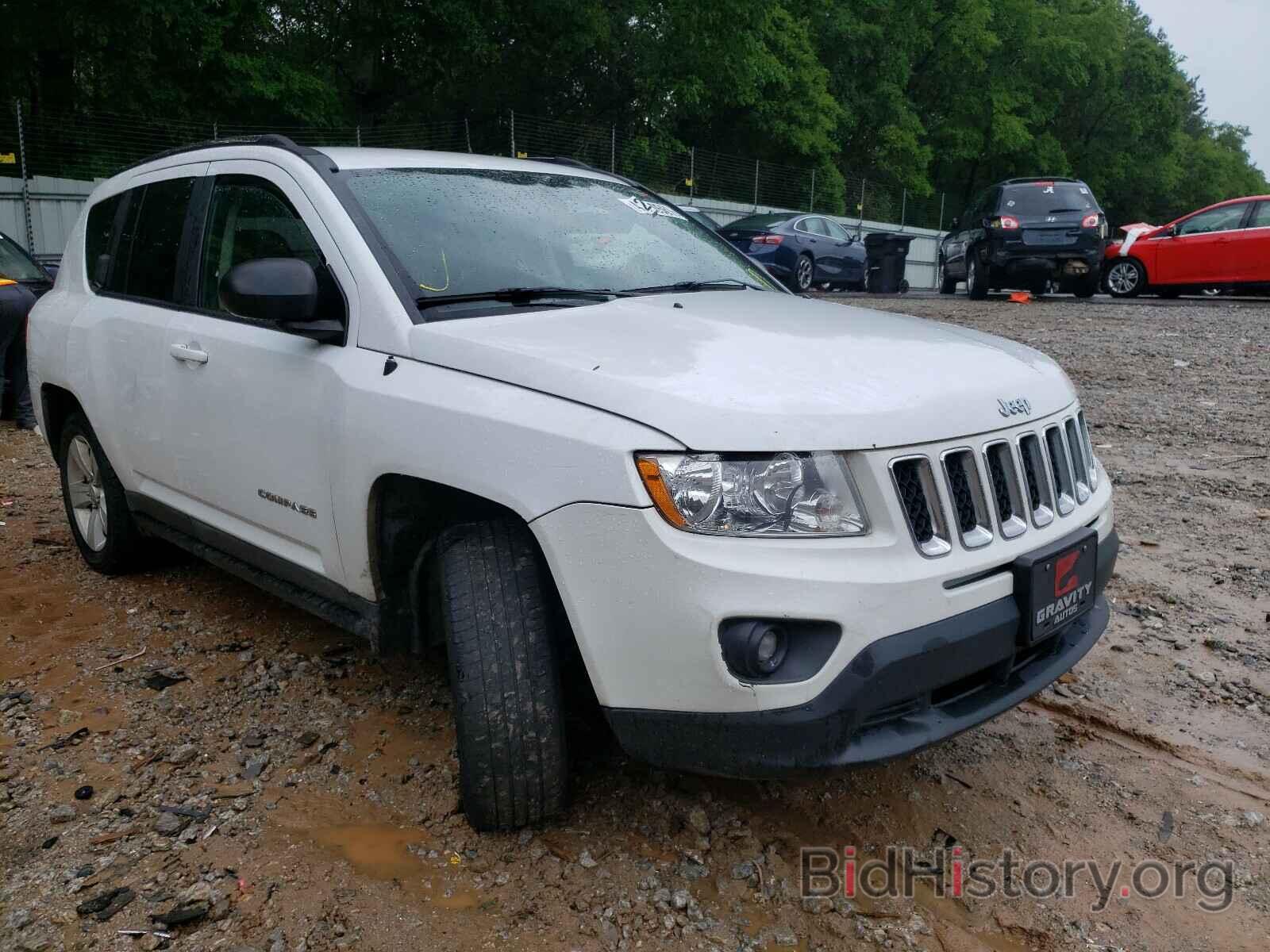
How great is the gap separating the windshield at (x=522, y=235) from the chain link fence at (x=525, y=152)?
5452 millimetres

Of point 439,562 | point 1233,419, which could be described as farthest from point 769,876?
point 1233,419

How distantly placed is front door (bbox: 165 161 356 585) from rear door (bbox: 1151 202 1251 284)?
50.2 ft

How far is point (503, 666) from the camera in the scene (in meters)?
2.56

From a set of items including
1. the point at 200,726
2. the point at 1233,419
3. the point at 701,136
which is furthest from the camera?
the point at 701,136

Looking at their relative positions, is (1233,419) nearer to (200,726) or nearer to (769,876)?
(769,876)

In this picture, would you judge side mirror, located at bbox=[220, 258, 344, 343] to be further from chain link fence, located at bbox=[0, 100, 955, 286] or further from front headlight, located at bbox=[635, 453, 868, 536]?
chain link fence, located at bbox=[0, 100, 955, 286]

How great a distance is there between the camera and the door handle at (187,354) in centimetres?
354

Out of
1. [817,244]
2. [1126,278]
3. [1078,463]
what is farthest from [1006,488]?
[817,244]

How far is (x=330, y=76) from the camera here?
85.5 feet

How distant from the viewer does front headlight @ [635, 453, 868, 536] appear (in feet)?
7.50

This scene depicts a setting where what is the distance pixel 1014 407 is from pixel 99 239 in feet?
12.4

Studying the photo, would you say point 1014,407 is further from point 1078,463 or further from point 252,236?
point 252,236

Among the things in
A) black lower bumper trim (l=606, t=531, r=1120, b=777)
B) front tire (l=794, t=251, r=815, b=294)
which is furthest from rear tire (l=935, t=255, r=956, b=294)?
black lower bumper trim (l=606, t=531, r=1120, b=777)

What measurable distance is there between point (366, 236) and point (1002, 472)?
181cm
